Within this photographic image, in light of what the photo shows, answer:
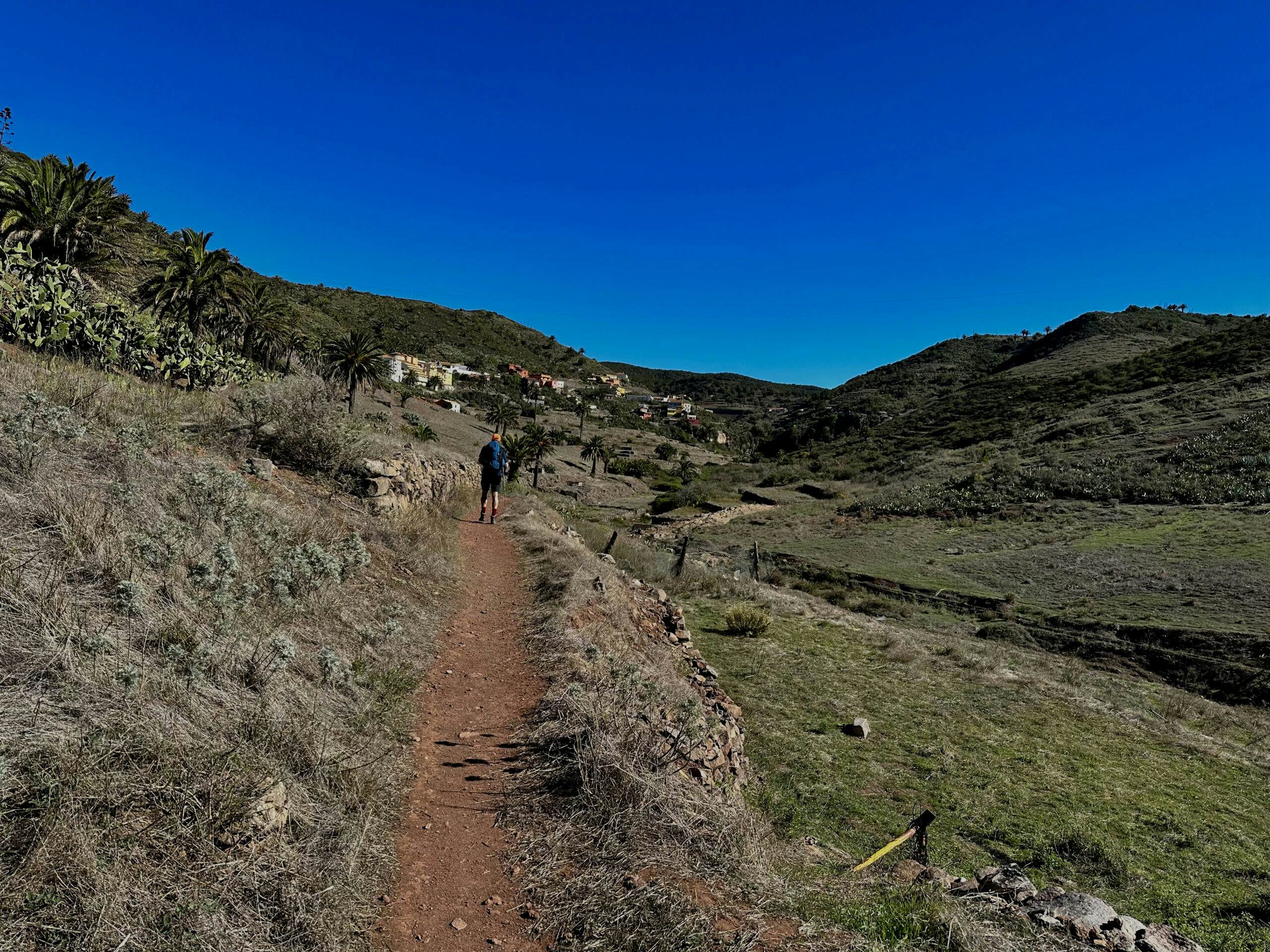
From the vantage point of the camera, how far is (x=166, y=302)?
89.0ft

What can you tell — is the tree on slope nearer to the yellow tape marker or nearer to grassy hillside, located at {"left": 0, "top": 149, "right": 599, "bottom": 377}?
grassy hillside, located at {"left": 0, "top": 149, "right": 599, "bottom": 377}

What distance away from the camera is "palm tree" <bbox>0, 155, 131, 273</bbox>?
19781 millimetres

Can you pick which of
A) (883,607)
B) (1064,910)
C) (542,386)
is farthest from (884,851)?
(542,386)

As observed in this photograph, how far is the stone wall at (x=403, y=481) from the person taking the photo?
1045 cm

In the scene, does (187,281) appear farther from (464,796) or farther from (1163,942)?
(1163,942)

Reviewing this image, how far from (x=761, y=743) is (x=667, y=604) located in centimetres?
433

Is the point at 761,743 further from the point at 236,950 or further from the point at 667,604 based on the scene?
the point at 236,950

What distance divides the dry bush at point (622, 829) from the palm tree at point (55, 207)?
24.0 meters

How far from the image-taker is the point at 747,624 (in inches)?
533

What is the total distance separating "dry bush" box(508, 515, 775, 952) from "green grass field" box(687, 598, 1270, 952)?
74cm

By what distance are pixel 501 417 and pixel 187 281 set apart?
4619 centimetres

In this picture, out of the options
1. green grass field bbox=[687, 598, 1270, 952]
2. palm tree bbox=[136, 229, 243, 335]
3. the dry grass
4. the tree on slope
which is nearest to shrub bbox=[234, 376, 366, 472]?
the dry grass

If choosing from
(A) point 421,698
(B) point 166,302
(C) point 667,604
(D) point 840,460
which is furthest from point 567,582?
(D) point 840,460

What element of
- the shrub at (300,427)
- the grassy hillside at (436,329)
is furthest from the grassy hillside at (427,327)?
the shrub at (300,427)
